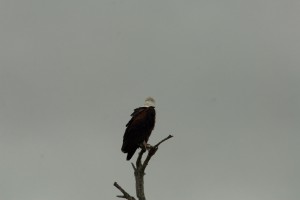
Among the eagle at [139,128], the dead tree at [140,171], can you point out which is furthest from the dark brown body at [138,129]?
the dead tree at [140,171]

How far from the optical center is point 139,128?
14453mm

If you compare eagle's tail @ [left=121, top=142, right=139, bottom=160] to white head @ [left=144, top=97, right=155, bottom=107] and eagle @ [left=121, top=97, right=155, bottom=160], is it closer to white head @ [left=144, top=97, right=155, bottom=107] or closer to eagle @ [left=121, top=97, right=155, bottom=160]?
eagle @ [left=121, top=97, right=155, bottom=160]

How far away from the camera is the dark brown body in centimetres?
1402

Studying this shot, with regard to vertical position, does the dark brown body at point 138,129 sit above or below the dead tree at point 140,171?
above

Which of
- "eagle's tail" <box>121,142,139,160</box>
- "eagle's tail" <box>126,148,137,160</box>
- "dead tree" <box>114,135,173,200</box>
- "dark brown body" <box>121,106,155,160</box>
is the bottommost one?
"dead tree" <box>114,135,173,200</box>

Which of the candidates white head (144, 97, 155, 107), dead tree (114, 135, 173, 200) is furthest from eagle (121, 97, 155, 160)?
dead tree (114, 135, 173, 200)

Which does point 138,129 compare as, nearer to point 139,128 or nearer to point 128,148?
point 139,128

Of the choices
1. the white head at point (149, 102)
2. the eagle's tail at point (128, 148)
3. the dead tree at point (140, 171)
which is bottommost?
the dead tree at point (140, 171)

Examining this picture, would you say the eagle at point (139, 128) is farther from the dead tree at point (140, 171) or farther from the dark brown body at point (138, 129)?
the dead tree at point (140, 171)

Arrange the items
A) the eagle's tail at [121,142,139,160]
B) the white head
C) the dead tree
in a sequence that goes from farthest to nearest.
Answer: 1. the white head
2. the eagle's tail at [121,142,139,160]
3. the dead tree

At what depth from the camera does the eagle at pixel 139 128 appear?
14023 millimetres

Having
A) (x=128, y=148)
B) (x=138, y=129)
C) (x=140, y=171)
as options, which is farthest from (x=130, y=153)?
(x=140, y=171)

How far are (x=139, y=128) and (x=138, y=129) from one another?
2.0 inches

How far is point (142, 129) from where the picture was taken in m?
14.5
